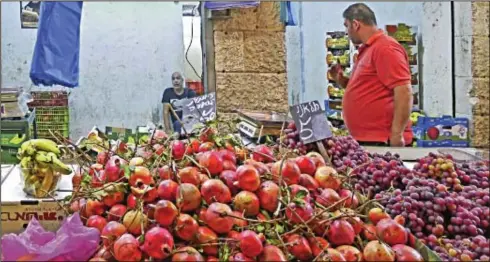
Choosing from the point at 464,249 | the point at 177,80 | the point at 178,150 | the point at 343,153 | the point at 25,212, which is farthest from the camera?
the point at 177,80

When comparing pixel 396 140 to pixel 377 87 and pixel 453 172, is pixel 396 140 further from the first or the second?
pixel 453 172

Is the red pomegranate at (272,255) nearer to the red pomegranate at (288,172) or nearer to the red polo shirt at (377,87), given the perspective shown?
the red pomegranate at (288,172)

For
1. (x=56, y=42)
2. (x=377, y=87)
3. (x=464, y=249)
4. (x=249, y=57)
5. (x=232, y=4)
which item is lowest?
(x=464, y=249)

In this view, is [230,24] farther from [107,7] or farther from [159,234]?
[159,234]

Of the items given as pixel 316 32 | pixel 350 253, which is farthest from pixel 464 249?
pixel 316 32

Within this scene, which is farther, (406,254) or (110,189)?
(110,189)

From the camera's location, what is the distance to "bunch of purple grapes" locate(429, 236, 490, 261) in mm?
1361

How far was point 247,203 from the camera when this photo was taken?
132 centimetres

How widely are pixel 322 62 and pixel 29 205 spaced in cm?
493

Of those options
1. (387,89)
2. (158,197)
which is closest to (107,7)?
(387,89)

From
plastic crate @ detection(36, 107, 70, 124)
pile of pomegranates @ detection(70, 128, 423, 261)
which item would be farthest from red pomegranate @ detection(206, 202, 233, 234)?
plastic crate @ detection(36, 107, 70, 124)

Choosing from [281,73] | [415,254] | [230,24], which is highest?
[230,24]

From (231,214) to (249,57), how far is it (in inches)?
118

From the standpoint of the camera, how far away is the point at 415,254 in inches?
50.8
